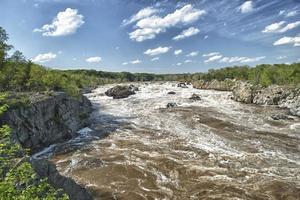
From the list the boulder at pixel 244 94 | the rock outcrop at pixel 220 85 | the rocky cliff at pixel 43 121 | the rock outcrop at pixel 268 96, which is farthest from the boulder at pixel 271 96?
the rocky cliff at pixel 43 121

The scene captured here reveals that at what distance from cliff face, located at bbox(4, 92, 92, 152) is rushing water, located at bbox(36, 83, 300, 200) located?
2068 millimetres

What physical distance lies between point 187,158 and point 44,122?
1758 cm

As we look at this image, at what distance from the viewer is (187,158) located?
2862cm

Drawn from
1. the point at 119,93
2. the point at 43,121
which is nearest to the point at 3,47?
the point at 43,121

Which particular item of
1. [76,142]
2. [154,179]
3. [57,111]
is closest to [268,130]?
[154,179]

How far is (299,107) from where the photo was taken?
2067 inches

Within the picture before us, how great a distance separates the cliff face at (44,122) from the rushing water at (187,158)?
207cm

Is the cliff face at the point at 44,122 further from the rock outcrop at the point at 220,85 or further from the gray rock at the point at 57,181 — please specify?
the rock outcrop at the point at 220,85

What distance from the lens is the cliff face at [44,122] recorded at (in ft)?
101

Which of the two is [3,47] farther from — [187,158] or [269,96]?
[269,96]

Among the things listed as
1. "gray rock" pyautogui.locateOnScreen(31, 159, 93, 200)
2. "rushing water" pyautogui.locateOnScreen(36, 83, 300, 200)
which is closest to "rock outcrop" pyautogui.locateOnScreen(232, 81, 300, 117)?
"rushing water" pyautogui.locateOnScreen(36, 83, 300, 200)

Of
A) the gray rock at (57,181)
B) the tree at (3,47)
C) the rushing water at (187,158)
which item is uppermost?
the tree at (3,47)

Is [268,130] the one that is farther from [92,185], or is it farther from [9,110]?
[9,110]

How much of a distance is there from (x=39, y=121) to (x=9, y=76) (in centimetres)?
1712
